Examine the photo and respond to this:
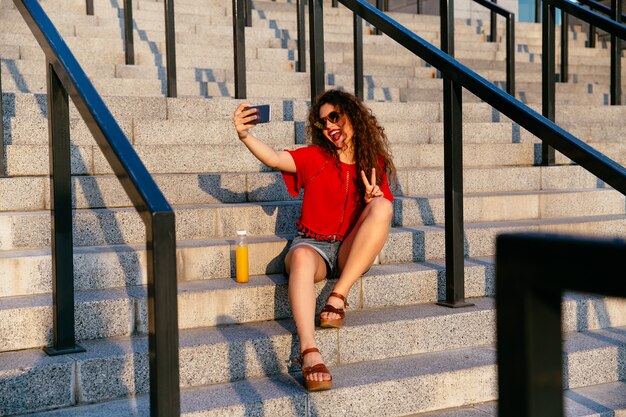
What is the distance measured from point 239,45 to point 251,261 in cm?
173

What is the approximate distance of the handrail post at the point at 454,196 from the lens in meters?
3.51

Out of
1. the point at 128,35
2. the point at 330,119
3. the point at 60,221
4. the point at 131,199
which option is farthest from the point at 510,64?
the point at 131,199

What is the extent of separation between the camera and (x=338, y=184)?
349cm

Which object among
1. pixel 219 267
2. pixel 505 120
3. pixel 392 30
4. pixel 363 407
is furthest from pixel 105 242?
Answer: pixel 505 120

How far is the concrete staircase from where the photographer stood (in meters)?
2.79

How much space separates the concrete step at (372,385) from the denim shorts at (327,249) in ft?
1.41

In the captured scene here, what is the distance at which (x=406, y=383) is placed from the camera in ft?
9.64

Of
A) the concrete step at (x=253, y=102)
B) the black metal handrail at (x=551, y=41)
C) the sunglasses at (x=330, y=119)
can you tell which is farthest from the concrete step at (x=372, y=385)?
the black metal handrail at (x=551, y=41)

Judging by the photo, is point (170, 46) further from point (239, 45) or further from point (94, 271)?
point (94, 271)

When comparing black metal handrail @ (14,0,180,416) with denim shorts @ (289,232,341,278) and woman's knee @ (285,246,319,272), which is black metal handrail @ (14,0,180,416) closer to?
woman's knee @ (285,246,319,272)

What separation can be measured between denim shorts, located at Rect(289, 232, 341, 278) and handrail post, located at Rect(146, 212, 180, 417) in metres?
1.60

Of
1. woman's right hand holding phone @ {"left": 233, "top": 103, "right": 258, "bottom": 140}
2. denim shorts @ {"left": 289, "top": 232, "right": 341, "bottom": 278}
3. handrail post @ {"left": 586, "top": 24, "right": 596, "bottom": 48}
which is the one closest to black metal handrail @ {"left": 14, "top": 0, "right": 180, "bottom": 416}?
woman's right hand holding phone @ {"left": 233, "top": 103, "right": 258, "bottom": 140}

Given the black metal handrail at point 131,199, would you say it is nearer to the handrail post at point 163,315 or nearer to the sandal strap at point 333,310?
A: the handrail post at point 163,315

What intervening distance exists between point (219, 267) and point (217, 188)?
64cm
